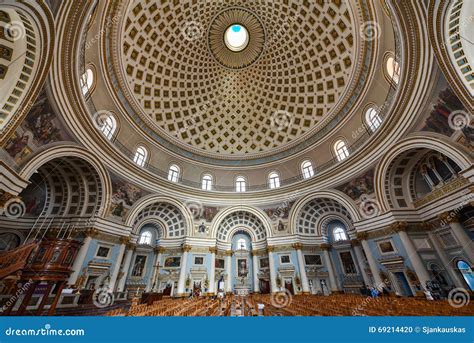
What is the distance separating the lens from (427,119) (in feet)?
40.7

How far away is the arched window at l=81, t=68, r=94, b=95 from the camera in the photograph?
553 inches

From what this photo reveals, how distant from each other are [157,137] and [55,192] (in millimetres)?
10103

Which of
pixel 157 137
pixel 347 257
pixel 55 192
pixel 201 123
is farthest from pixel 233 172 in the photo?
pixel 55 192

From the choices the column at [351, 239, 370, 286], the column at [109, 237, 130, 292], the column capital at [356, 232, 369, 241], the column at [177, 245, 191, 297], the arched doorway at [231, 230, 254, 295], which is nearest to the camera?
the column at [109, 237, 130, 292]

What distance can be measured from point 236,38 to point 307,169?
61.1 feet

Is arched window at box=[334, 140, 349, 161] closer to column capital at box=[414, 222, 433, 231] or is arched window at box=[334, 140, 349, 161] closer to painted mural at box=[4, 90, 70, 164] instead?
column capital at box=[414, 222, 433, 231]

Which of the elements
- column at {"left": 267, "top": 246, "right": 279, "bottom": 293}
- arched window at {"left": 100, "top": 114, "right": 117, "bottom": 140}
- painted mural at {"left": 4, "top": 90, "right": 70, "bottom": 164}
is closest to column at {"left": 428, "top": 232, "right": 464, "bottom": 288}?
column at {"left": 267, "top": 246, "right": 279, "bottom": 293}

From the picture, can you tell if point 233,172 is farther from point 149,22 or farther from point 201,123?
point 149,22

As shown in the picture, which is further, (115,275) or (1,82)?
(115,275)

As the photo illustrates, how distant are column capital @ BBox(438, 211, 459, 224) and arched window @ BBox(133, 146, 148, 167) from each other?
2447 cm

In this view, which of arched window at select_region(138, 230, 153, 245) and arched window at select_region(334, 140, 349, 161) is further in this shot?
arched window at select_region(138, 230, 153, 245)

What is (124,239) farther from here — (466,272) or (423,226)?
(466,272)

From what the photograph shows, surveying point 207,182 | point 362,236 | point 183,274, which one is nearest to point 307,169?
point 362,236

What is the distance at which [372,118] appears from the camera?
57.8 feet
